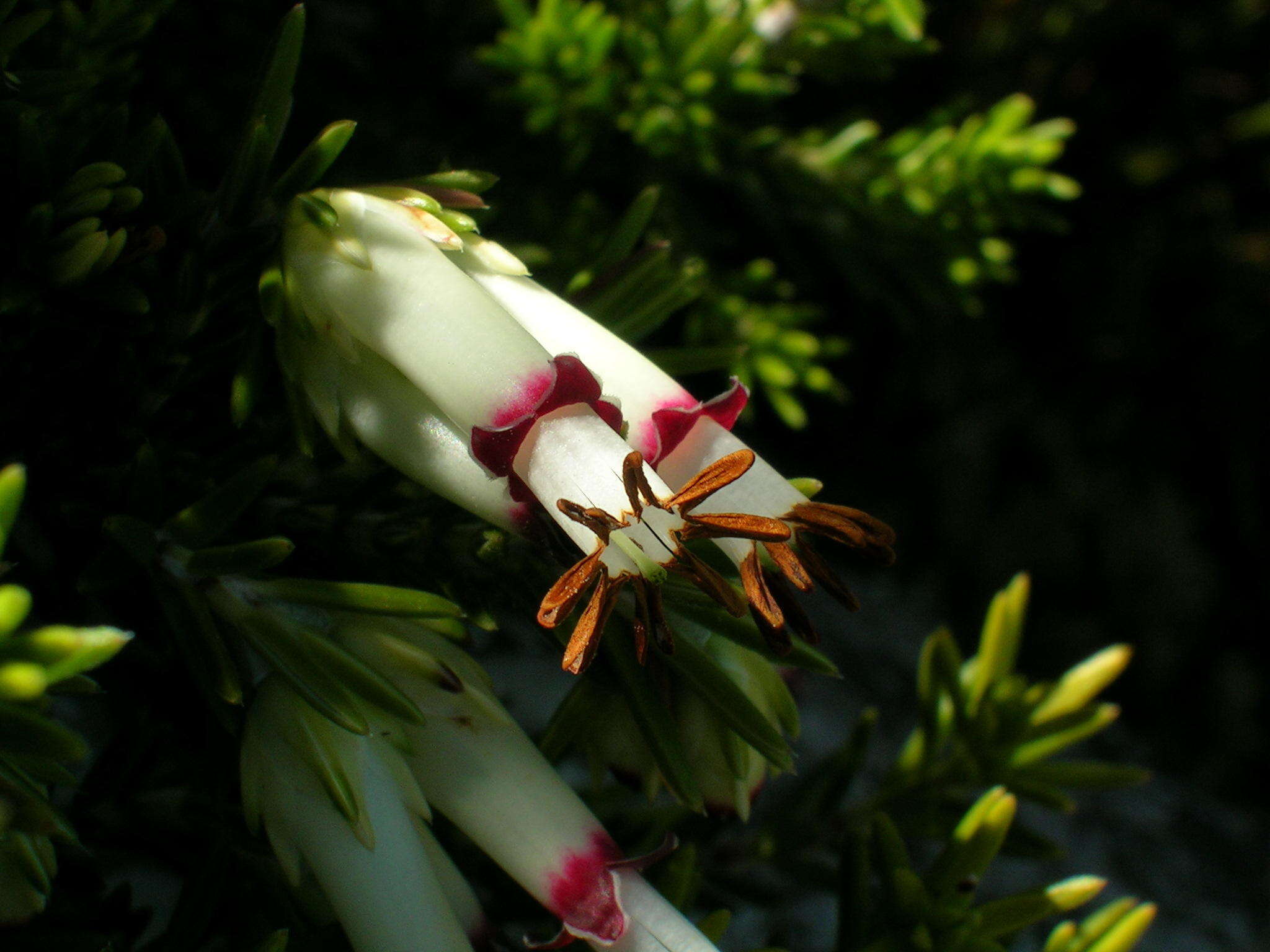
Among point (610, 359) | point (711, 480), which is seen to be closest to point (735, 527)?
point (711, 480)

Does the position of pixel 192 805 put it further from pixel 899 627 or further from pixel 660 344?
pixel 899 627

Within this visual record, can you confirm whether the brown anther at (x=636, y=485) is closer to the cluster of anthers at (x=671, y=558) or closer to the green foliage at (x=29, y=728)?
the cluster of anthers at (x=671, y=558)

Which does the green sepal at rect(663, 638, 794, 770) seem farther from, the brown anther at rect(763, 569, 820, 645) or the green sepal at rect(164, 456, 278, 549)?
the green sepal at rect(164, 456, 278, 549)

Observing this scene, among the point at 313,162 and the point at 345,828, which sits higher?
the point at 313,162

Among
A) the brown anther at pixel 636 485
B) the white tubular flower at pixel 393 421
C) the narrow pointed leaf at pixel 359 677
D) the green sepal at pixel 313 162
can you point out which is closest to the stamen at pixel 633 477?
the brown anther at pixel 636 485

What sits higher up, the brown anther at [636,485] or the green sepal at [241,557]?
the green sepal at [241,557]

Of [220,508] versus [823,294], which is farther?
[823,294]

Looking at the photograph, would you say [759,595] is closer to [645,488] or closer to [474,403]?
[645,488]
